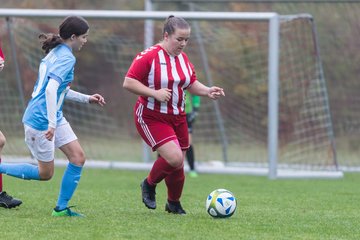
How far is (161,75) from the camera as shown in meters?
7.77

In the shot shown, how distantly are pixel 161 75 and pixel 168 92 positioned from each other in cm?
27

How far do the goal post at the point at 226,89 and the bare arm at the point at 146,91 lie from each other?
19.5 ft

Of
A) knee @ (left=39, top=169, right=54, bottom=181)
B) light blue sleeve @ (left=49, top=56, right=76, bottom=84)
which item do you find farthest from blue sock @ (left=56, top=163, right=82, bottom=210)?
light blue sleeve @ (left=49, top=56, right=76, bottom=84)

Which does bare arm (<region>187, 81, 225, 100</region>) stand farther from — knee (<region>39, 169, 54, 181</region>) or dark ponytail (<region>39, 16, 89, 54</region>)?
knee (<region>39, 169, 54, 181</region>)

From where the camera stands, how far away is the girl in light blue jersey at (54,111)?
727cm

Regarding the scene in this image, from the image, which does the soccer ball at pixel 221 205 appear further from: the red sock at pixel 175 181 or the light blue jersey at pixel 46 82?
the light blue jersey at pixel 46 82

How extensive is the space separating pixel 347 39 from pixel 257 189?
15.3 ft

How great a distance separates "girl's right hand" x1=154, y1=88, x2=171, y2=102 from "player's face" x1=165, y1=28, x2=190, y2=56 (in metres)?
0.41

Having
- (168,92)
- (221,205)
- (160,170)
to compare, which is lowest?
(221,205)

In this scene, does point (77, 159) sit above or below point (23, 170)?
above

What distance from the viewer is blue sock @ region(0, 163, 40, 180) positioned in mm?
7738

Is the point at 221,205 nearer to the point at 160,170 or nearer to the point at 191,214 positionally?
the point at 191,214

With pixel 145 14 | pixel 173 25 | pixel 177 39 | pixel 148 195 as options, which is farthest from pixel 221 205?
pixel 145 14

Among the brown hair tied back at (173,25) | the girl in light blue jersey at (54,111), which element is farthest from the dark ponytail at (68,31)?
the brown hair tied back at (173,25)
